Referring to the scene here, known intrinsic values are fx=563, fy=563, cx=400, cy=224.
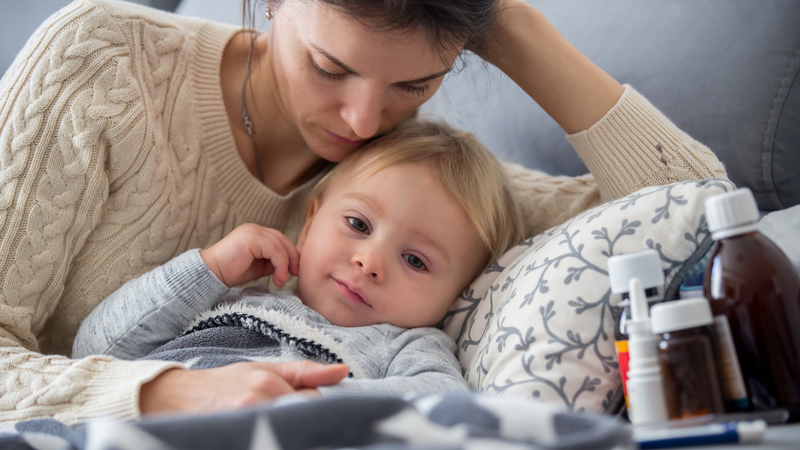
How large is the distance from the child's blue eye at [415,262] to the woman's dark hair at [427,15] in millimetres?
377

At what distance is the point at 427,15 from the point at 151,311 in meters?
0.66

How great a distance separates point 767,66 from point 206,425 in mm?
1167

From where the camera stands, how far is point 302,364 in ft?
2.31

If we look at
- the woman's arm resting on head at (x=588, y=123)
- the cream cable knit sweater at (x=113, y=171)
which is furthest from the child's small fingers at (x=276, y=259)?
the woman's arm resting on head at (x=588, y=123)

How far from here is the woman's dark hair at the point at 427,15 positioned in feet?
2.70

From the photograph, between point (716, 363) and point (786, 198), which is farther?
point (786, 198)

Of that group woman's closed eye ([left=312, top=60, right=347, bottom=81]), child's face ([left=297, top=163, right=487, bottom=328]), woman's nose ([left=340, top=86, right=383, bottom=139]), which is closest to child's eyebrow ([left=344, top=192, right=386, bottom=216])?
child's face ([left=297, top=163, right=487, bottom=328])

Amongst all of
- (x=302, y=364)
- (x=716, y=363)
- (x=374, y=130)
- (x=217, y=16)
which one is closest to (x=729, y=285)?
(x=716, y=363)

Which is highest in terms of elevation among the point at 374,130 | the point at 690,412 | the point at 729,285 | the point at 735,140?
the point at 374,130

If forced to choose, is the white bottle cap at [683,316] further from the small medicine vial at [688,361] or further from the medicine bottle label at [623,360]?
the medicine bottle label at [623,360]

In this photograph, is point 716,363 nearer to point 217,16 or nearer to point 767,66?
point 767,66

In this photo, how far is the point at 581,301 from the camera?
2.52 feet

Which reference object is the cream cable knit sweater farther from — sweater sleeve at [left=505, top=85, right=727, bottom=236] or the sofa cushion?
the sofa cushion

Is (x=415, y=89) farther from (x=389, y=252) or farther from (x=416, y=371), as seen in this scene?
(x=416, y=371)
